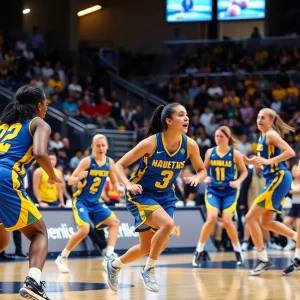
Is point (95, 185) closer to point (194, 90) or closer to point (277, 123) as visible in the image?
point (277, 123)

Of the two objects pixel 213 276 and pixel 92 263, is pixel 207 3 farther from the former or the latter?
pixel 213 276

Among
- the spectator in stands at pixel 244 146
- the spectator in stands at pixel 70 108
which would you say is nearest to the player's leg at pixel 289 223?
the spectator in stands at pixel 244 146

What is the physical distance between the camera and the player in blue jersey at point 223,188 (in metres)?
11.9

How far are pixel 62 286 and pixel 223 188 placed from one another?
12.8 feet

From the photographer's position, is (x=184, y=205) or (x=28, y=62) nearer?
(x=184, y=205)

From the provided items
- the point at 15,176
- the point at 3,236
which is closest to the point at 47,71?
the point at 3,236

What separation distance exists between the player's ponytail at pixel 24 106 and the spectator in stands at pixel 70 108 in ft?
44.3

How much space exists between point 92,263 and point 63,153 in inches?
220

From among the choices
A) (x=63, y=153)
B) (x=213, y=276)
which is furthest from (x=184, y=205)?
(x=213, y=276)

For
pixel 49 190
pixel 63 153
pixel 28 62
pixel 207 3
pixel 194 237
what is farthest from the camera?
pixel 207 3

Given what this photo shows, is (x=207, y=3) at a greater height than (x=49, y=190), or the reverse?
(x=207, y=3)

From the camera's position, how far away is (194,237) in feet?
50.3

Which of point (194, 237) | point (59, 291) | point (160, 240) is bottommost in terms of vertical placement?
point (194, 237)

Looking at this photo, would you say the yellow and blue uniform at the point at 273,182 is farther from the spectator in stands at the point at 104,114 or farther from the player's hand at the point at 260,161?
the spectator in stands at the point at 104,114
